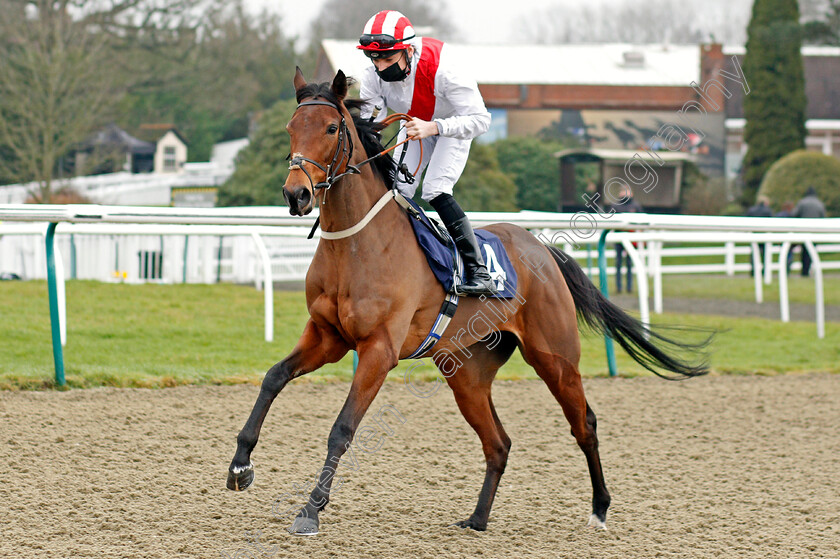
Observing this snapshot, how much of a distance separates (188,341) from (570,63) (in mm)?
28097

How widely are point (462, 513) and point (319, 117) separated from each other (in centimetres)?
182

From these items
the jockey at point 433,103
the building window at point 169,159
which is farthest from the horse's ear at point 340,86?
the building window at point 169,159

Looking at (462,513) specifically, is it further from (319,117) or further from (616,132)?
(616,132)

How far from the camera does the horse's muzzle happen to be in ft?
10.2

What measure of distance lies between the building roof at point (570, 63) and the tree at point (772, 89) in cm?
612

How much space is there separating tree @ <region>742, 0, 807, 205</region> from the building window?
22.7m

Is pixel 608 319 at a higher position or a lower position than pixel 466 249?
lower

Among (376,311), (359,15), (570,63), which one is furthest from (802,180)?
(359,15)

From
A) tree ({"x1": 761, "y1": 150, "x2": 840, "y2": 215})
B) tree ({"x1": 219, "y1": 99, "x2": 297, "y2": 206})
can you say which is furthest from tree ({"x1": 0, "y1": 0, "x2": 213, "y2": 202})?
tree ({"x1": 761, "y1": 150, "x2": 840, "y2": 215})

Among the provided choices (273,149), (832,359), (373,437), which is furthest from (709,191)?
(373,437)

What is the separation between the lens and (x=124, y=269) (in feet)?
40.1

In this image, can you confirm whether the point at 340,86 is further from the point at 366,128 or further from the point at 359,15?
the point at 359,15

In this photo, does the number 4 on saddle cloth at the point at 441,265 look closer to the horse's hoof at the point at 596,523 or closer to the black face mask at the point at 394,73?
the black face mask at the point at 394,73

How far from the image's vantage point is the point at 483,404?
4.19m
